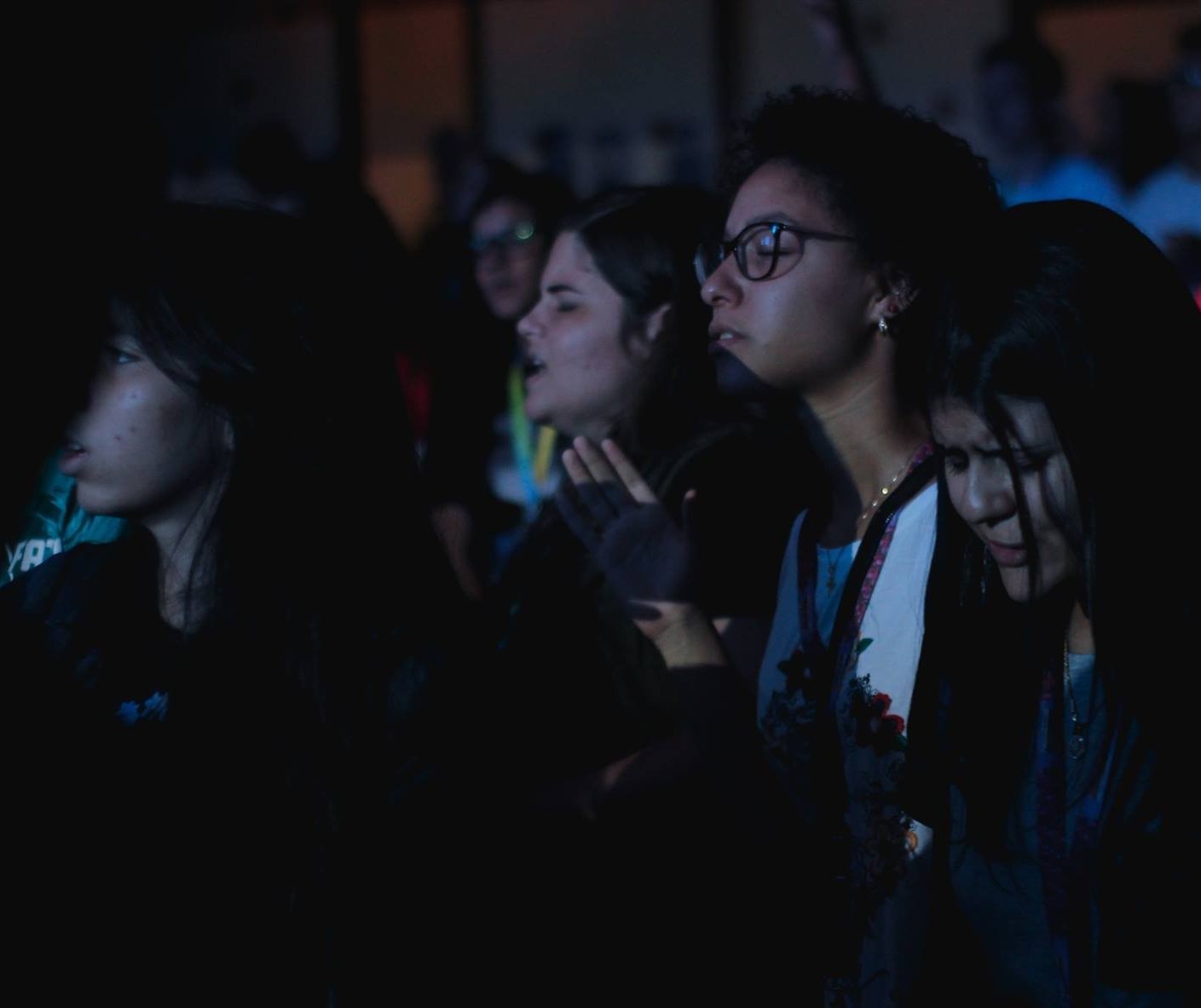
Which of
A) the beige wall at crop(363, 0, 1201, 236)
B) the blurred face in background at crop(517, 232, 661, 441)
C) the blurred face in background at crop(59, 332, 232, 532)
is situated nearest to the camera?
the blurred face in background at crop(59, 332, 232, 532)

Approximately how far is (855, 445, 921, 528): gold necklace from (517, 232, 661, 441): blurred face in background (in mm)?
779

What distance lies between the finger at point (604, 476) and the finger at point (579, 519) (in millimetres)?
50

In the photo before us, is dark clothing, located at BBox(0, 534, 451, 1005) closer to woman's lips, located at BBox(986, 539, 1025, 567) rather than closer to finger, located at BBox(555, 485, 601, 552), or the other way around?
finger, located at BBox(555, 485, 601, 552)

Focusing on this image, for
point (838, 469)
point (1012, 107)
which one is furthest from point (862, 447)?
point (1012, 107)

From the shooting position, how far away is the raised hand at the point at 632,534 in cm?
208

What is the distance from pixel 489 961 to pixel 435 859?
65 centimetres

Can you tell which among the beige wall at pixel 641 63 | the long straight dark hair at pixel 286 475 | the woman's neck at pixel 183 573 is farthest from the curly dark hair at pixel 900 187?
the beige wall at pixel 641 63

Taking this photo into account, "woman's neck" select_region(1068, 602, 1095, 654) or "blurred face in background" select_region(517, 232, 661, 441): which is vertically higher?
"blurred face in background" select_region(517, 232, 661, 441)

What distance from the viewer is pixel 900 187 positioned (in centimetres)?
225

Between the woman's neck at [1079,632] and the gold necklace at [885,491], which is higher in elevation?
the gold necklace at [885,491]

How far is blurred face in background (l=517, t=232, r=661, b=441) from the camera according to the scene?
2.80 meters

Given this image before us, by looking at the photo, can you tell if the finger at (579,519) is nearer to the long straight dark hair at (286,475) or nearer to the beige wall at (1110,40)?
the long straight dark hair at (286,475)

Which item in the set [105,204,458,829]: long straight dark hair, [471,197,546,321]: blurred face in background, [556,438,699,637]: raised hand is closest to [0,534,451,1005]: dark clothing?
[105,204,458,829]: long straight dark hair

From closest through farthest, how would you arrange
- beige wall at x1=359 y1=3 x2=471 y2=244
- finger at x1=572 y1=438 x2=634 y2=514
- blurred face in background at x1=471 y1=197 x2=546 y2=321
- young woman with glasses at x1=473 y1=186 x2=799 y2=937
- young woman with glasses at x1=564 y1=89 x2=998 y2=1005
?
1. young woman with glasses at x1=564 y1=89 x2=998 y2=1005
2. finger at x1=572 y1=438 x2=634 y2=514
3. young woman with glasses at x1=473 y1=186 x2=799 y2=937
4. blurred face in background at x1=471 y1=197 x2=546 y2=321
5. beige wall at x1=359 y1=3 x2=471 y2=244
